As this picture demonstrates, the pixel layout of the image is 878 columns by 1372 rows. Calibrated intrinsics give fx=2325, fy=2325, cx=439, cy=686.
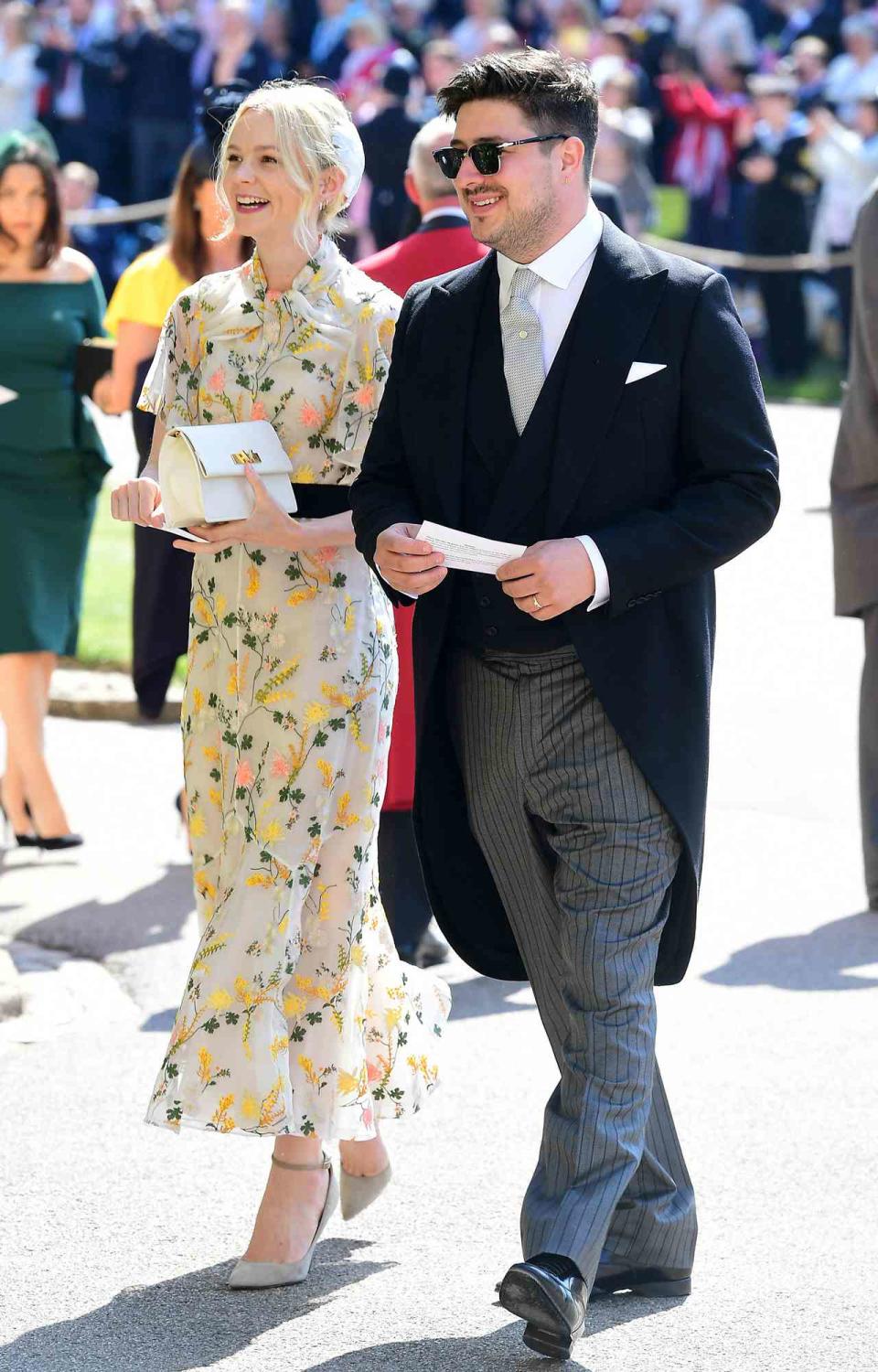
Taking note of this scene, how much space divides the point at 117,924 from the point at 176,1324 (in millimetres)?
3026

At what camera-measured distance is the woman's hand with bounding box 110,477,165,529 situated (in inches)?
171

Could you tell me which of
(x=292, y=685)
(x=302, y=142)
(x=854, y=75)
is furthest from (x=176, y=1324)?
(x=854, y=75)

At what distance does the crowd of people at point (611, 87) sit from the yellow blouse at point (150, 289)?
864 cm

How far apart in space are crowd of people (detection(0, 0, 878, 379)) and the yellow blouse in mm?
8642

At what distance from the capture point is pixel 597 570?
11.9ft

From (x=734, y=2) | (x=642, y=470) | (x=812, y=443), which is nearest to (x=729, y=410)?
(x=642, y=470)

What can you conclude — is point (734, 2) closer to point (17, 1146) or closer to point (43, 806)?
point (43, 806)

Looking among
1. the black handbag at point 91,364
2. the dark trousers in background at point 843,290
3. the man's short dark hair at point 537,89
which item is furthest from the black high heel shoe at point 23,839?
the dark trousers in background at point 843,290

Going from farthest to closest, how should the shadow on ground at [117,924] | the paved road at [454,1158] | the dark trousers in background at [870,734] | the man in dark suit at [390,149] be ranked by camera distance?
1. the man in dark suit at [390,149]
2. the dark trousers in background at [870,734]
3. the shadow on ground at [117,924]
4. the paved road at [454,1158]

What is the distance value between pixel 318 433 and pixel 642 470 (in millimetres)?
837

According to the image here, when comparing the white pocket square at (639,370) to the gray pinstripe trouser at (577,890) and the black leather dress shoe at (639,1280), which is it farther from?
the black leather dress shoe at (639,1280)

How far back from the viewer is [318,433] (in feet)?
14.4

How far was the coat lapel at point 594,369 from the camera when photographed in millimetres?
3727

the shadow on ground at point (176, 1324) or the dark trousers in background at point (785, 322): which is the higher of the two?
the dark trousers in background at point (785, 322)
